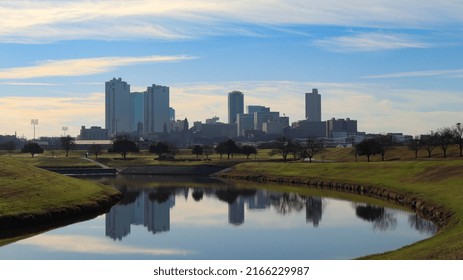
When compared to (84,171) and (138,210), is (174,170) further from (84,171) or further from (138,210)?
(138,210)

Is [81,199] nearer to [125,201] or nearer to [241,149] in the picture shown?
[125,201]

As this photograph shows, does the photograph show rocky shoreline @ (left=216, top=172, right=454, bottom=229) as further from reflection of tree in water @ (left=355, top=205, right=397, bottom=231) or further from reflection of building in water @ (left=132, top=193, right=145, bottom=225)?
reflection of building in water @ (left=132, top=193, right=145, bottom=225)

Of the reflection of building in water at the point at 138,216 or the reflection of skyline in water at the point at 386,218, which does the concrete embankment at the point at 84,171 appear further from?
→ the reflection of skyline in water at the point at 386,218

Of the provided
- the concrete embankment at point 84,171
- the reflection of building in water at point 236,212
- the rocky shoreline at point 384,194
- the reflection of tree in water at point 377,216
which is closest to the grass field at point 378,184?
the rocky shoreline at point 384,194

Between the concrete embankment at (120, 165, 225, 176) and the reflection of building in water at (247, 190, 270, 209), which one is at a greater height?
the concrete embankment at (120, 165, 225, 176)

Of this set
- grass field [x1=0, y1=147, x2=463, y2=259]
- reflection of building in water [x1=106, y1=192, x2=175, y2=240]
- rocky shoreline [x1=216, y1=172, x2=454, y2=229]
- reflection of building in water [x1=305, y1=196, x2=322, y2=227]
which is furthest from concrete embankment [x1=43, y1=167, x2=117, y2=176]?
reflection of building in water [x1=305, y1=196, x2=322, y2=227]

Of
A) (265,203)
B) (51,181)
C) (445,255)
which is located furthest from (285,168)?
(445,255)
